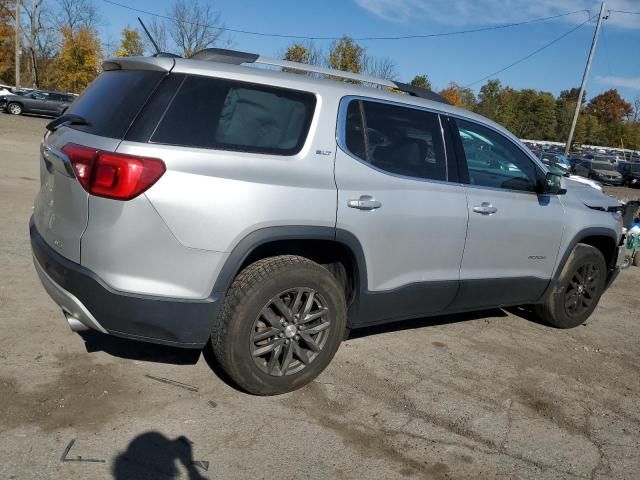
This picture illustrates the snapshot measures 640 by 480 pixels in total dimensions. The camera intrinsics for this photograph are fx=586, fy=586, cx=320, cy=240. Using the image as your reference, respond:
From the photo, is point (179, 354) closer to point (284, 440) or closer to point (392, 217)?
point (284, 440)

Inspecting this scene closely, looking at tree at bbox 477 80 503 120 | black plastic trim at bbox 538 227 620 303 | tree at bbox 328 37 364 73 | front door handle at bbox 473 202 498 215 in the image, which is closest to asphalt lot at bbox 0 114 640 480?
black plastic trim at bbox 538 227 620 303

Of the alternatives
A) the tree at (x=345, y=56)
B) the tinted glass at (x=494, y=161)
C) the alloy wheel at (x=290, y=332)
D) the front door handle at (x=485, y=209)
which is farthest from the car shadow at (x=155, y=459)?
the tree at (x=345, y=56)

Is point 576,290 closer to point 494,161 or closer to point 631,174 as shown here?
point 494,161

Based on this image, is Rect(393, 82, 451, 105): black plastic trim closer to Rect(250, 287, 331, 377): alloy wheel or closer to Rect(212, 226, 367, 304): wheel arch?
Rect(212, 226, 367, 304): wheel arch

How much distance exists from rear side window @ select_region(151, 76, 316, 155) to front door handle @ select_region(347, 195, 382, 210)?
46cm

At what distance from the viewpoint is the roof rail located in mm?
3500

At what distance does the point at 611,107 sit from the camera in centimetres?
10894

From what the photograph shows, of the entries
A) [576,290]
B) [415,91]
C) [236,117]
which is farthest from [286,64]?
[576,290]

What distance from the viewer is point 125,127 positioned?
2.97 meters

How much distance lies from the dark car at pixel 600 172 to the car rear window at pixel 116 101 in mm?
33577

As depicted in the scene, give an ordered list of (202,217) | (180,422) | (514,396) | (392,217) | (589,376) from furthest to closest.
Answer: (589,376) < (514,396) < (392,217) < (180,422) < (202,217)

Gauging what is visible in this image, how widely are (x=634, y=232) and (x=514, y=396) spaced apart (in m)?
5.32

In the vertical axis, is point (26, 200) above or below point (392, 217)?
below

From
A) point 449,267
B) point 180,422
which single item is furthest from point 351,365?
point 180,422
